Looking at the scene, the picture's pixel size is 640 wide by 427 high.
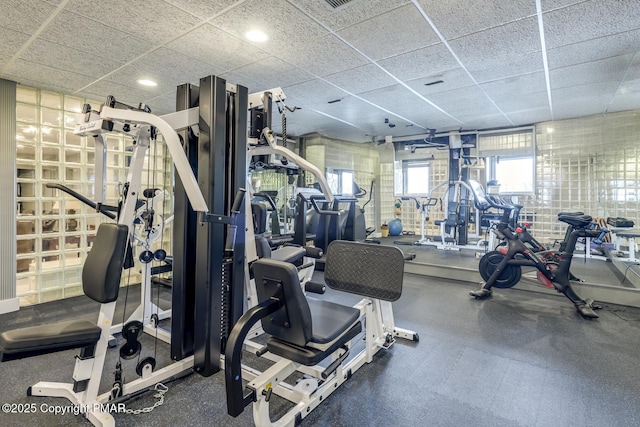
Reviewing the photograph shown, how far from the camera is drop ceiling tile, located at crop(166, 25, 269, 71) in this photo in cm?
259

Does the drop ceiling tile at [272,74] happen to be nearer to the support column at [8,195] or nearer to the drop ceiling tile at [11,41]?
the drop ceiling tile at [11,41]

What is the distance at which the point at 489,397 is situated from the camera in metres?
2.00

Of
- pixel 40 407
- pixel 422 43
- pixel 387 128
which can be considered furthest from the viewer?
pixel 387 128

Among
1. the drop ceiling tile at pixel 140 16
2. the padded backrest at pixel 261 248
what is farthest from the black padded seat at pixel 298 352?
the drop ceiling tile at pixel 140 16

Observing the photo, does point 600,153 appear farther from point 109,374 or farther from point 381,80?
point 109,374

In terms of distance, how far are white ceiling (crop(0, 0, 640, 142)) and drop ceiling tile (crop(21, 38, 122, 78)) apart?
0.01 meters

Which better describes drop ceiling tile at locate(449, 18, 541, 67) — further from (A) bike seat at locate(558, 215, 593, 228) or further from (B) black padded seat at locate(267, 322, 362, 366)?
(B) black padded seat at locate(267, 322, 362, 366)

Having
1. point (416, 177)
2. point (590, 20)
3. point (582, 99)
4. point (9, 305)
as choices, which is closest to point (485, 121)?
point (582, 99)

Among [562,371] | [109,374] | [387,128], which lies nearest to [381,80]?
[387,128]

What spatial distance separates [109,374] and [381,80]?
12.2 feet

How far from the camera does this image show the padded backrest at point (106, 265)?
1.77 meters

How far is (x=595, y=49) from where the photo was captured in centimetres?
291

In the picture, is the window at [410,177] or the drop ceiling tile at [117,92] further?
the window at [410,177]

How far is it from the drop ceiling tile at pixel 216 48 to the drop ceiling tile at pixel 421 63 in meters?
1.28
